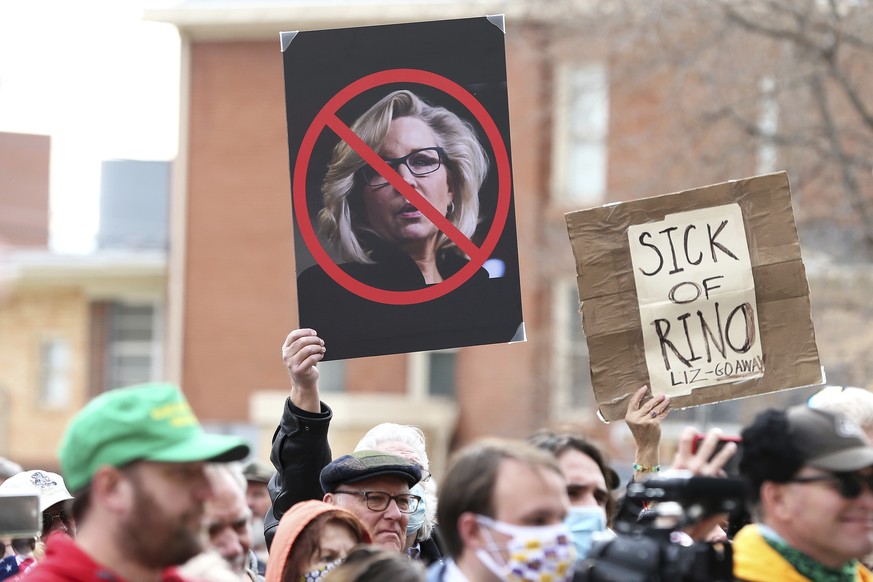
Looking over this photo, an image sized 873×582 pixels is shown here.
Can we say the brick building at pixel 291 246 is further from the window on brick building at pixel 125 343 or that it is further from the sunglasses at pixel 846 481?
the sunglasses at pixel 846 481

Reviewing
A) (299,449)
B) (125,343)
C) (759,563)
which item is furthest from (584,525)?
(125,343)

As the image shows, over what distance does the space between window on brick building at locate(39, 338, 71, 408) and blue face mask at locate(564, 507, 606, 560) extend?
28.5 m

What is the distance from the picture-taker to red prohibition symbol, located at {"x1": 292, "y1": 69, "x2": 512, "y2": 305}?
541 centimetres

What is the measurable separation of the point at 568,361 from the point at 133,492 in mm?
18194

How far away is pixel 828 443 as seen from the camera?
12.6 feet

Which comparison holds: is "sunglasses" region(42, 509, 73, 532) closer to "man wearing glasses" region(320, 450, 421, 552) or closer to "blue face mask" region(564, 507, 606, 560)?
"man wearing glasses" region(320, 450, 421, 552)

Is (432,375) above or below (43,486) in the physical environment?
above

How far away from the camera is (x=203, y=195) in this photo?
27234 millimetres

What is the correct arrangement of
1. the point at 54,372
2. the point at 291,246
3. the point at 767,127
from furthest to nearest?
the point at 54,372 < the point at 291,246 < the point at 767,127

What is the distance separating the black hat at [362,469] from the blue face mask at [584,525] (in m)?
0.87

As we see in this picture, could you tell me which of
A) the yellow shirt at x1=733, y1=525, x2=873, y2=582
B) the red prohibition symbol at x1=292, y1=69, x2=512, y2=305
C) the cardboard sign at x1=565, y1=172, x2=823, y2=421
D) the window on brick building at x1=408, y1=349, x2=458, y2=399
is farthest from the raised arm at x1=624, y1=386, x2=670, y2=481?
the window on brick building at x1=408, y1=349, x2=458, y2=399

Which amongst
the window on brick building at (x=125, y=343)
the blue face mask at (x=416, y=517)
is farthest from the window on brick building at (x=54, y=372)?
the blue face mask at (x=416, y=517)

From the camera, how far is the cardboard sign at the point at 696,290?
5.30m

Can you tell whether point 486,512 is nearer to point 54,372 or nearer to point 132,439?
point 132,439
